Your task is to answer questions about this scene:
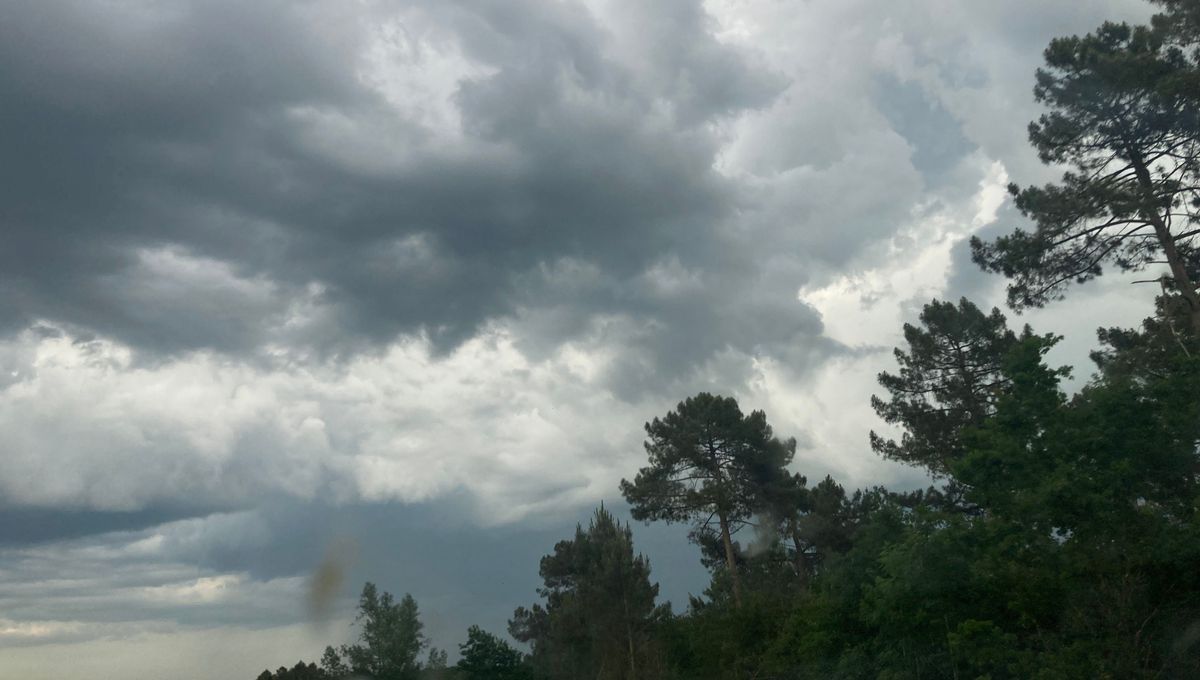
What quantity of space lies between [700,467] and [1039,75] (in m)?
28.6

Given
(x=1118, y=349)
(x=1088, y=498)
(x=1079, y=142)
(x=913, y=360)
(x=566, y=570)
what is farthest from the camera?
(x=566, y=570)

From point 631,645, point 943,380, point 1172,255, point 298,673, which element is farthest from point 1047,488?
point 298,673

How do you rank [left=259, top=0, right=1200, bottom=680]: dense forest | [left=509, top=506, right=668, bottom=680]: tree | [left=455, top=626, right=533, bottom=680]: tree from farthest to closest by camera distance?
[left=509, top=506, right=668, bottom=680]: tree
[left=455, top=626, right=533, bottom=680]: tree
[left=259, top=0, right=1200, bottom=680]: dense forest

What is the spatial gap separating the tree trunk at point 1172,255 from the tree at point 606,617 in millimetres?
27418

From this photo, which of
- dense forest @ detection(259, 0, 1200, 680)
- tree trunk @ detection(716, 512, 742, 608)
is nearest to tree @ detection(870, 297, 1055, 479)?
dense forest @ detection(259, 0, 1200, 680)

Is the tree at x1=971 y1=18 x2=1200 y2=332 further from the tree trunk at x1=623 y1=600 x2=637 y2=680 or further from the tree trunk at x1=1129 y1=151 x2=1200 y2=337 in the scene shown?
the tree trunk at x1=623 y1=600 x2=637 y2=680

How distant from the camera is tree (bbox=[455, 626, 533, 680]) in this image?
3997 centimetres

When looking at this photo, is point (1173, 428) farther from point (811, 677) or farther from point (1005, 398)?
point (811, 677)

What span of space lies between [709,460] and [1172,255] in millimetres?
29671

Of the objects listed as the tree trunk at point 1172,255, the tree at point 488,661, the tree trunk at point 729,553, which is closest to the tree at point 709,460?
the tree trunk at point 729,553

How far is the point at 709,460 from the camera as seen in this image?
5409cm

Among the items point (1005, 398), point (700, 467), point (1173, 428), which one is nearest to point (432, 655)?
point (700, 467)

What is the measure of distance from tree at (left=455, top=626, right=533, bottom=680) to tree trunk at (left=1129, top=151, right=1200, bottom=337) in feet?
88.4

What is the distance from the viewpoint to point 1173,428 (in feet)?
80.4
